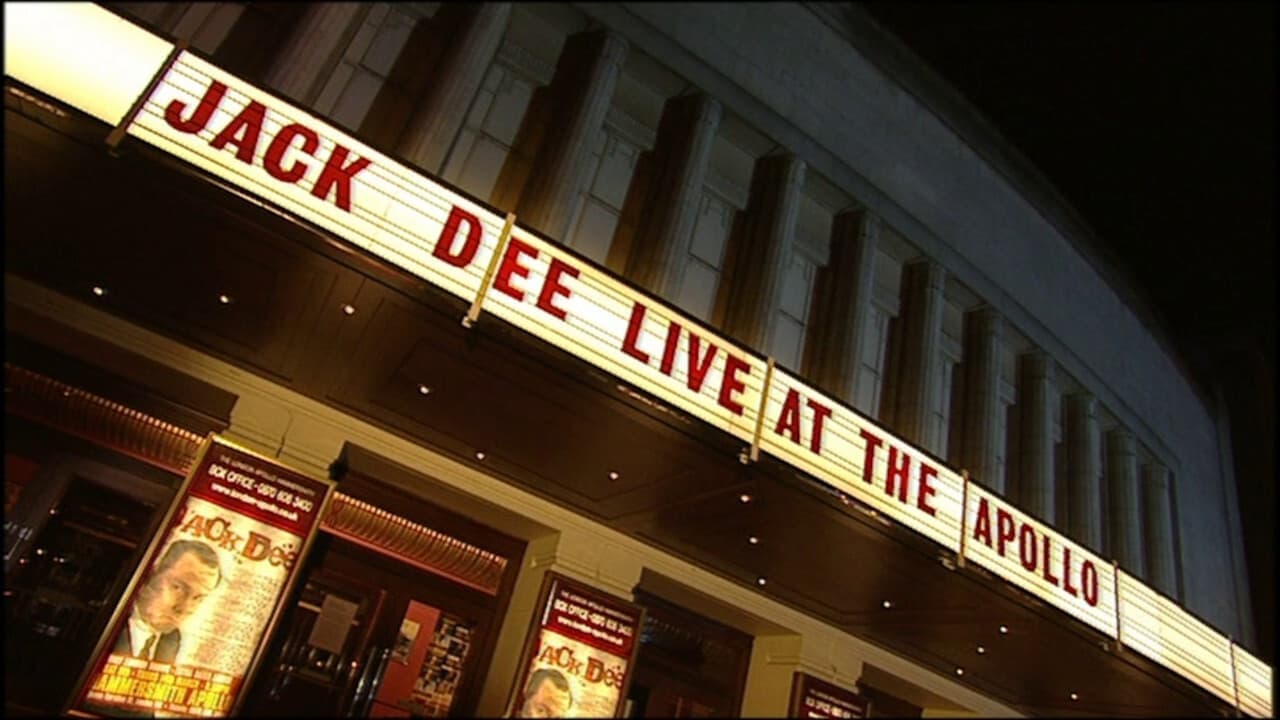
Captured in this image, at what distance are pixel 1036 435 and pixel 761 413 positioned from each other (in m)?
9.44


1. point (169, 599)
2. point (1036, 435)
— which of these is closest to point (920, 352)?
point (1036, 435)

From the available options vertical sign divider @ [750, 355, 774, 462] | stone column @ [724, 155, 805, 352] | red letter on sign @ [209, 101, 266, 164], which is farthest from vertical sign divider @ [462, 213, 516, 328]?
stone column @ [724, 155, 805, 352]

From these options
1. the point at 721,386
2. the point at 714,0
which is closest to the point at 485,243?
the point at 721,386

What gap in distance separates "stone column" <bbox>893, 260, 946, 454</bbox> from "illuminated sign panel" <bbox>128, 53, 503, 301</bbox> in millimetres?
8545

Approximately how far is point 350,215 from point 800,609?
28.2 ft

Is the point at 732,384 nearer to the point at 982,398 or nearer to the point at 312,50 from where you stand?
the point at 312,50

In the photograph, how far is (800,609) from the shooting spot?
1179 centimetres

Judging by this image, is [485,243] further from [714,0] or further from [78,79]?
[714,0]

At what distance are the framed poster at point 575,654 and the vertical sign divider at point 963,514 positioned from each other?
385 centimetres

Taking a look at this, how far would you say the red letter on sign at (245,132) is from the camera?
21.0ft

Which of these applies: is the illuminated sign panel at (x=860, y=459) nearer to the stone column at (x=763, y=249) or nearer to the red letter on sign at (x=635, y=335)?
the red letter on sign at (x=635, y=335)

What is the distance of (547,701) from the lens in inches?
332

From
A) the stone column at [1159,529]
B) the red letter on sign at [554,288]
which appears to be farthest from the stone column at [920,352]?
the red letter on sign at [554,288]

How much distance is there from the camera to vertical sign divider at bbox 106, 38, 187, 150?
5.86m
